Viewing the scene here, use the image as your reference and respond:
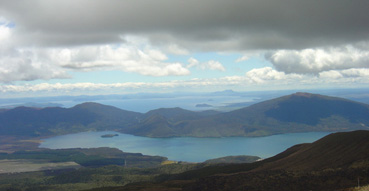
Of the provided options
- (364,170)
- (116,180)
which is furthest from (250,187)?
(116,180)

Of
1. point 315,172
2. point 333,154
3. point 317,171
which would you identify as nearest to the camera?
point 315,172

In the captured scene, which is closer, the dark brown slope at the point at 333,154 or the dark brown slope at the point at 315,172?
the dark brown slope at the point at 315,172

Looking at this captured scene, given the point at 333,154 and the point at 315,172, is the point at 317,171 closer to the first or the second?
the point at 315,172

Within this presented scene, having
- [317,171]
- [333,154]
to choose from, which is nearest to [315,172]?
[317,171]

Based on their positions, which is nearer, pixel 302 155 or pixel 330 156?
pixel 330 156

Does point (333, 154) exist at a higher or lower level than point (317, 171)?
higher

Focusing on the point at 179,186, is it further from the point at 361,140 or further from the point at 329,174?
the point at 361,140

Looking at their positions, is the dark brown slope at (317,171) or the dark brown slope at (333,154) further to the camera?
the dark brown slope at (333,154)

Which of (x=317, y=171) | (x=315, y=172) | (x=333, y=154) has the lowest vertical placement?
(x=315, y=172)

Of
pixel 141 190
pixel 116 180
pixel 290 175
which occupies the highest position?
pixel 290 175

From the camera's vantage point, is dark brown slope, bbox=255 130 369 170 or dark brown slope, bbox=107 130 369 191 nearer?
dark brown slope, bbox=107 130 369 191

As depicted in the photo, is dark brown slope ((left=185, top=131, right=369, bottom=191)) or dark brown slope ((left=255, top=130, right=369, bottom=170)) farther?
dark brown slope ((left=255, top=130, right=369, bottom=170))
